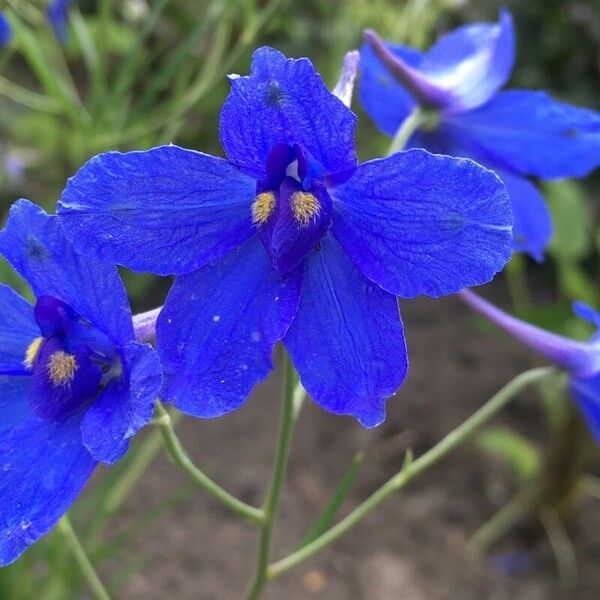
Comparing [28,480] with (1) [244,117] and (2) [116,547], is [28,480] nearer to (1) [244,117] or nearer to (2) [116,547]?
(1) [244,117]

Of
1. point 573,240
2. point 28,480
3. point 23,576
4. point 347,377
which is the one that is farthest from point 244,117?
point 573,240

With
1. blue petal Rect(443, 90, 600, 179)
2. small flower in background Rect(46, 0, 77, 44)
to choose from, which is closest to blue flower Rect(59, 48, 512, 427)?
blue petal Rect(443, 90, 600, 179)

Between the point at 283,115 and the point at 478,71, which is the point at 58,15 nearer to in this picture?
the point at 478,71

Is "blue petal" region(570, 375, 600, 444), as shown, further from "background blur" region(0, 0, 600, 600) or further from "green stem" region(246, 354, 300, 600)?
"background blur" region(0, 0, 600, 600)

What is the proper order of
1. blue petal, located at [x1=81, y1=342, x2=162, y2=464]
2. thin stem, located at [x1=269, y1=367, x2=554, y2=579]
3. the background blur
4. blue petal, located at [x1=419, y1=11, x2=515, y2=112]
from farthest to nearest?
the background blur
blue petal, located at [x1=419, y1=11, x2=515, y2=112]
thin stem, located at [x1=269, y1=367, x2=554, y2=579]
blue petal, located at [x1=81, y1=342, x2=162, y2=464]

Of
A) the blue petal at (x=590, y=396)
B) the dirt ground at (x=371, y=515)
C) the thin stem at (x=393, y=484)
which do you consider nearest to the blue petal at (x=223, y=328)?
the thin stem at (x=393, y=484)

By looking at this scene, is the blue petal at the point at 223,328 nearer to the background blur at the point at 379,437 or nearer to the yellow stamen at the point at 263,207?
the yellow stamen at the point at 263,207
